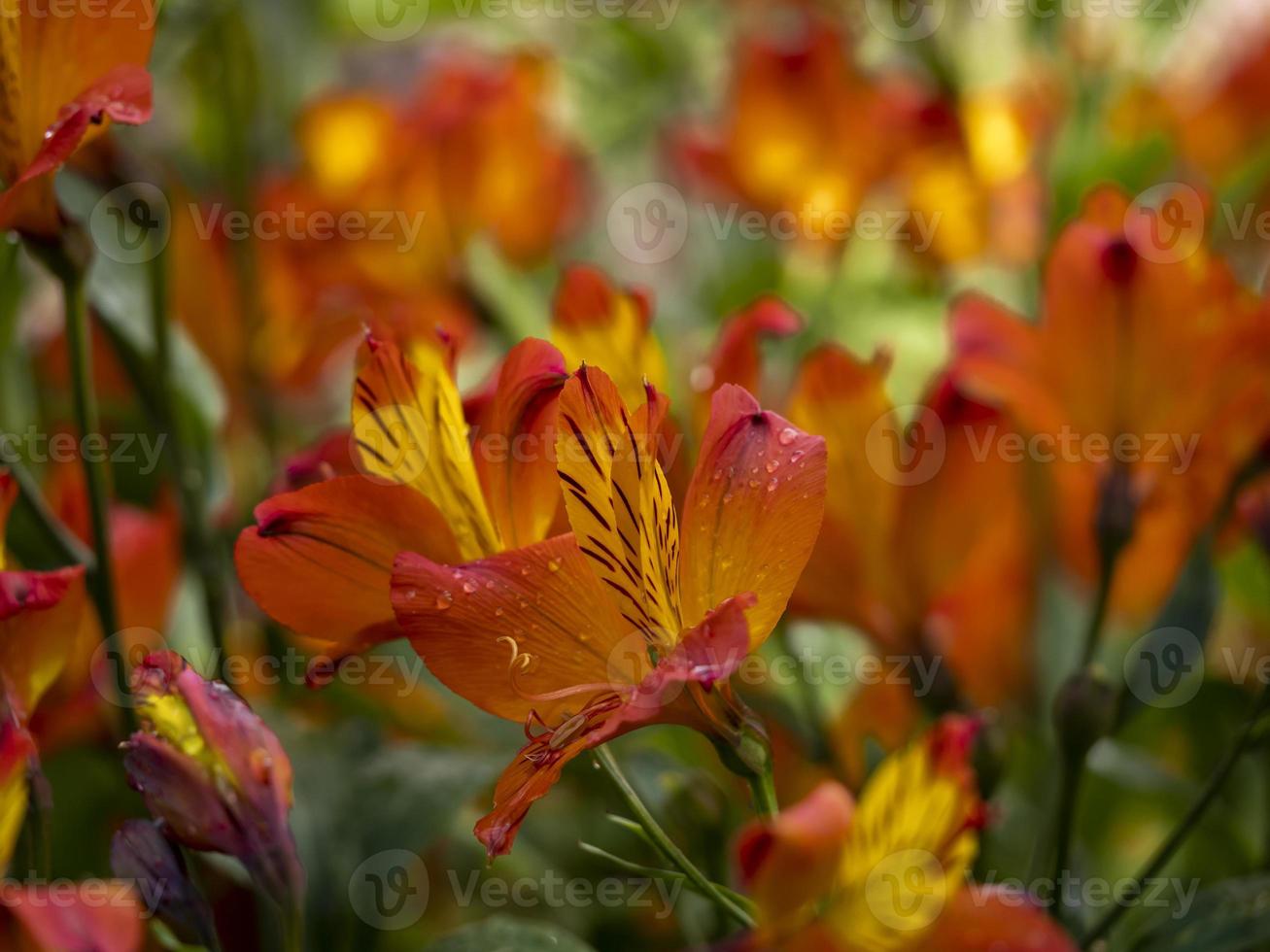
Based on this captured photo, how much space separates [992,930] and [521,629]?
127 millimetres

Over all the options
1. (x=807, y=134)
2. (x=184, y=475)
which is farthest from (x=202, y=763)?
(x=807, y=134)

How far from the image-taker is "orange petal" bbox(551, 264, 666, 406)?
0.45 meters

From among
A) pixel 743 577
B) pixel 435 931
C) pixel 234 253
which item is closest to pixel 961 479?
pixel 743 577

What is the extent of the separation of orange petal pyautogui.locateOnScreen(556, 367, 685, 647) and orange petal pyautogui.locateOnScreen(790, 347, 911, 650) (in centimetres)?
17

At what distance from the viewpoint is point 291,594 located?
1.22 feet

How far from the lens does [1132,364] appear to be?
51cm

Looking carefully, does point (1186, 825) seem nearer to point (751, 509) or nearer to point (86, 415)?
point (751, 509)

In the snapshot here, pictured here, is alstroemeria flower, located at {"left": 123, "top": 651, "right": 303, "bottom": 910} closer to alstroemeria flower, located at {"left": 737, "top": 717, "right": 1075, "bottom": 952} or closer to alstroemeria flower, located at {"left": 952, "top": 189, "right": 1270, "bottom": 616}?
alstroemeria flower, located at {"left": 737, "top": 717, "right": 1075, "bottom": 952}

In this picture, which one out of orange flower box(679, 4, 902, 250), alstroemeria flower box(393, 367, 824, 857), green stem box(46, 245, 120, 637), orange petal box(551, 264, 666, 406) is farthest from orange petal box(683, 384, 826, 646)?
orange flower box(679, 4, 902, 250)

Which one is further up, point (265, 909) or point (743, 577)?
point (743, 577)

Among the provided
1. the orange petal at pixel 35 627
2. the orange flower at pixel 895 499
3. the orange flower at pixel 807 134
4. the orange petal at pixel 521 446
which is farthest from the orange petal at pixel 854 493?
the orange flower at pixel 807 134

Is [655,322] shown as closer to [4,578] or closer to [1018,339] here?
[1018,339]

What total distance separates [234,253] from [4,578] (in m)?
0.52

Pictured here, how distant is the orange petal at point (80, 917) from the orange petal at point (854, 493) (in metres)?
0.28
